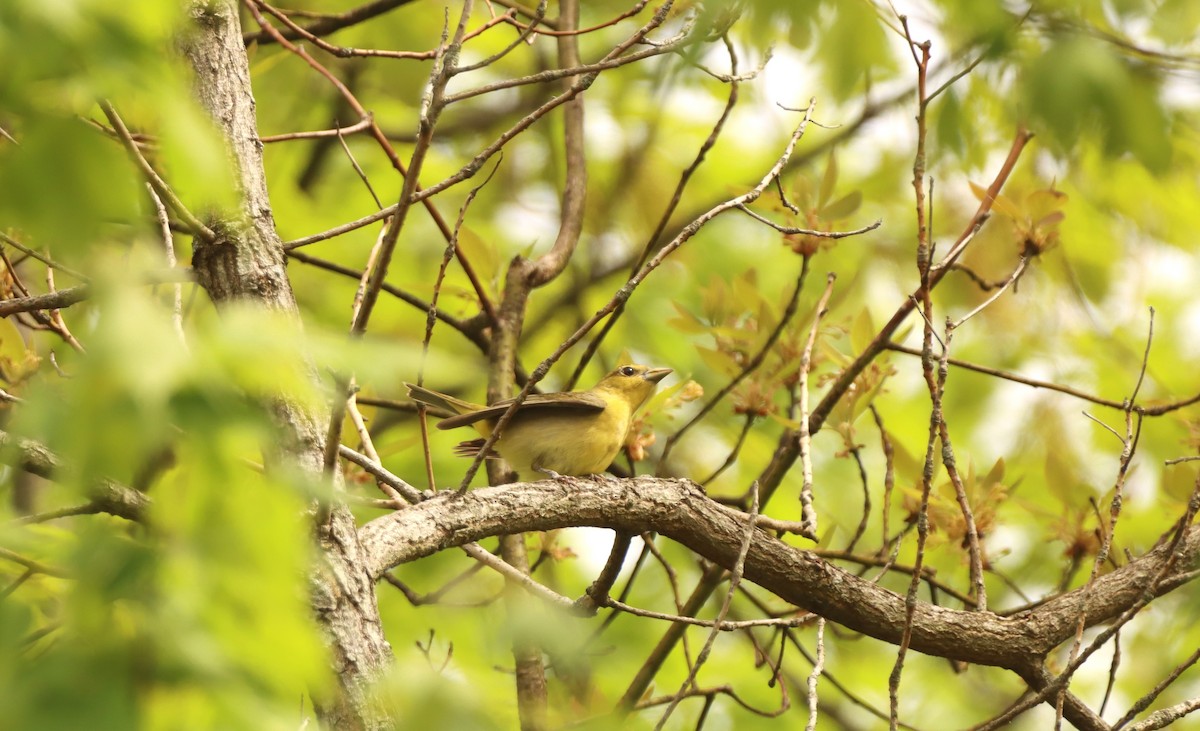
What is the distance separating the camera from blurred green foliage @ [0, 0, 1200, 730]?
127 cm

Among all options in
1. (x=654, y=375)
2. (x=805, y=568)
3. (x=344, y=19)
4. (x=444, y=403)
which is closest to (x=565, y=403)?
(x=444, y=403)

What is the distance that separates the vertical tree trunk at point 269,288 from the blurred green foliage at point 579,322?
8.1 inches

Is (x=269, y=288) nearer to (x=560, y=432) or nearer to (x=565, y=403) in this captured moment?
(x=565, y=403)

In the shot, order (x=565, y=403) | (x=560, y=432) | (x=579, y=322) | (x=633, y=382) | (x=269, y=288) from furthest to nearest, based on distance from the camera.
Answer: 1. (x=579, y=322)
2. (x=633, y=382)
3. (x=560, y=432)
4. (x=565, y=403)
5. (x=269, y=288)

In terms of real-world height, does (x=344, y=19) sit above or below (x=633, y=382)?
above

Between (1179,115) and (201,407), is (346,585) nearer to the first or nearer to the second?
(201,407)

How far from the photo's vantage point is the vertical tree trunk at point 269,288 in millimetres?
2629

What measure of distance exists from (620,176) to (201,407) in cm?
666

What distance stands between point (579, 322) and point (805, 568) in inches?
140

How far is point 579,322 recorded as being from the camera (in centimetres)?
690

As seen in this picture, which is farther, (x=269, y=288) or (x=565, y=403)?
(x=565, y=403)

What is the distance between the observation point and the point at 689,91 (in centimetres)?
852

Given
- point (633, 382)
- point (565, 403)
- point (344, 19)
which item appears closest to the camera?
point (344, 19)

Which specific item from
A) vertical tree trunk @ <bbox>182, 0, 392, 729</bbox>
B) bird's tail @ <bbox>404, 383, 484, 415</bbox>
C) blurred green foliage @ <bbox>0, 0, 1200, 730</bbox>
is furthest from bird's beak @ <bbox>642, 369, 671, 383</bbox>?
vertical tree trunk @ <bbox>182, 0, 392, 729</bbox>
